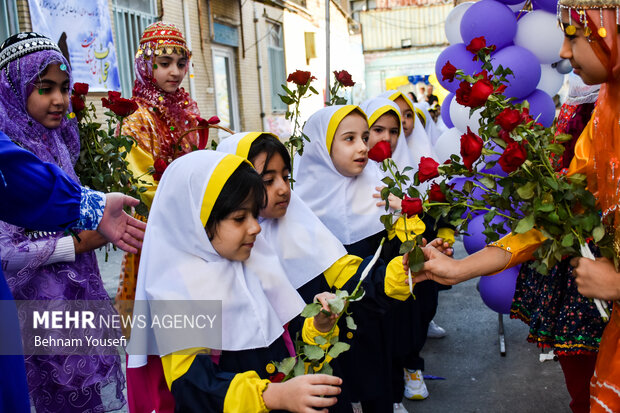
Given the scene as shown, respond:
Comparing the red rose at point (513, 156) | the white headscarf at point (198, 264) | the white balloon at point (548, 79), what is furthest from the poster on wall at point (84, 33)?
the red rose at point (513, 156)

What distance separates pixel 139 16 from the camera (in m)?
9.28

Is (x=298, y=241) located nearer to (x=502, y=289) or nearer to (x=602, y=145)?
(x=602, y=145)

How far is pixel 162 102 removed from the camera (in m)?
3.48

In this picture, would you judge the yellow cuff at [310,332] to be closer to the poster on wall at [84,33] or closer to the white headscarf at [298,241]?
the white headscarf at [298,241]

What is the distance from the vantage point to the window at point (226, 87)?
1205 centimetres

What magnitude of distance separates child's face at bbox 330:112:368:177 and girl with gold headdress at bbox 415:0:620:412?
1.39 metres

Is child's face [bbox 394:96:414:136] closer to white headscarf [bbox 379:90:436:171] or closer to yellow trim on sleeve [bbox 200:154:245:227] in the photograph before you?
white headscarf [bbox 379:90:436:171]

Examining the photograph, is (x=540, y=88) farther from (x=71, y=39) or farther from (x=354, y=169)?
(x=71, y=39)

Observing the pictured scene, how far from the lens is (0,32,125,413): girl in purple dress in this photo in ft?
8.02

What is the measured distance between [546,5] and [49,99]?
3.19 m

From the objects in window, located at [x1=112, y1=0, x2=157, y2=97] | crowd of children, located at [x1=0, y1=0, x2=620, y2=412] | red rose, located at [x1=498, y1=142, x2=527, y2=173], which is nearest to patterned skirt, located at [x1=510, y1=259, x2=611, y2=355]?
crowd of children, located at [x1=0, y1=0, x2=620, y2=412]

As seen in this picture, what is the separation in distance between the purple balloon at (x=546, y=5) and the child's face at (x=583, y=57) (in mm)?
2372

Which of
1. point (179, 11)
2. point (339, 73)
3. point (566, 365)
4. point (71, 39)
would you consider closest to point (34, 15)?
point (71, 39)

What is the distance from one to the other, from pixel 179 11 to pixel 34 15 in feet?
13.1
